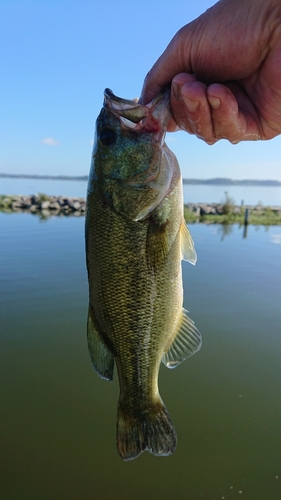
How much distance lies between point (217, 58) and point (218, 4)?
0.92ft

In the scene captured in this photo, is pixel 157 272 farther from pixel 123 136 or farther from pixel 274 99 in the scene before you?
pixel 274 99

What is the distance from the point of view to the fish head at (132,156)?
230cm

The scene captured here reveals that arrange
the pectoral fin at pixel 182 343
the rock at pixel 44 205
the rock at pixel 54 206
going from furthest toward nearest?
1. the rock at pixel 54 206
2. the rock at pixel 44 205
3. the pectoral fin at pixel 182 343

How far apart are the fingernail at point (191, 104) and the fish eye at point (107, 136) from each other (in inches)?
18.7

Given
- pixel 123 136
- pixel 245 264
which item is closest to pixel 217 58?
pixel 123 136

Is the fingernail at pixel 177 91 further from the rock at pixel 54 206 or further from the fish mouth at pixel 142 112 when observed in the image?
the rock at pixel 54 206

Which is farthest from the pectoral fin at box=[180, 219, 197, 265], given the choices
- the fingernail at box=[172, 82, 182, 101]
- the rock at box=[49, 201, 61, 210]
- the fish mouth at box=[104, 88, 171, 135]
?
the rock at box=[49, 201, 61, 210]

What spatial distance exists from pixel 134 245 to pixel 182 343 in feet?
2.59

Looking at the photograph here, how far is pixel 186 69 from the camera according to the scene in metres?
2.35

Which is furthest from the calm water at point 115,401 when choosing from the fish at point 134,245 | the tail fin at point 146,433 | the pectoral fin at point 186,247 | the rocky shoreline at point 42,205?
the rocky shoreline at point 42,205

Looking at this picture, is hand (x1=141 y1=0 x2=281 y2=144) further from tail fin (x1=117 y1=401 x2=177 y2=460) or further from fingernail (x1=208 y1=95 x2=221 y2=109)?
tail fin (x1=117 y1=401 x2=177 y2=460)

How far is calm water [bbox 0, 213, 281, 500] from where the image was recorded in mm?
4496

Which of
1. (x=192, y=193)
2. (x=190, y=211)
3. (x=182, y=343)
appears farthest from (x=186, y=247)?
(x=192, y=193)

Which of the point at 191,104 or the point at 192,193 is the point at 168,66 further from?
the point at 192,193
